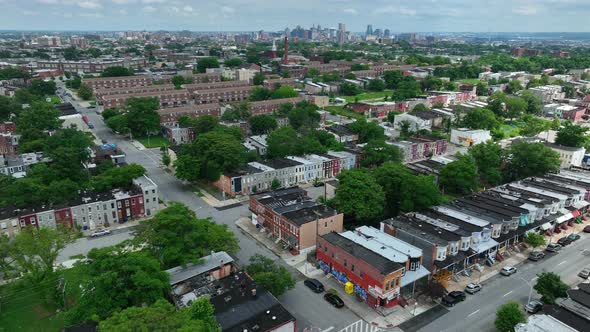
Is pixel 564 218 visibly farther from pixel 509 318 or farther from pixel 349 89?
pixel 349 89

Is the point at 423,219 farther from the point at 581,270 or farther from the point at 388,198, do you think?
Answer: the point at 581,270

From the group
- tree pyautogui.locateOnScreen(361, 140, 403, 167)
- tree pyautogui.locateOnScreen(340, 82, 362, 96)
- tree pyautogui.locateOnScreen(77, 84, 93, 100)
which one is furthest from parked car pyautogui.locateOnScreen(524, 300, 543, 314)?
tree pyautogui.locateOnScreen(77, 84, 93, 100)

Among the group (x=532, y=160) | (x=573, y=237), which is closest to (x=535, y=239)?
(x=573, y=237)

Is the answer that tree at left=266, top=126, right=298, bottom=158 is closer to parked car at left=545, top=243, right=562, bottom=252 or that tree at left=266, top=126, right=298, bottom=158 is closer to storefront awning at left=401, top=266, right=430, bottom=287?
storefront awning at left=401, top=266, right=430, bottom=287

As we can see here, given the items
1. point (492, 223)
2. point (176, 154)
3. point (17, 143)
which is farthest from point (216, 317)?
point (17, 143)

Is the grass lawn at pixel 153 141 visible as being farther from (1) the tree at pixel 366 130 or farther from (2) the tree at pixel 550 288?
(2) the tree at pixel 550 288
